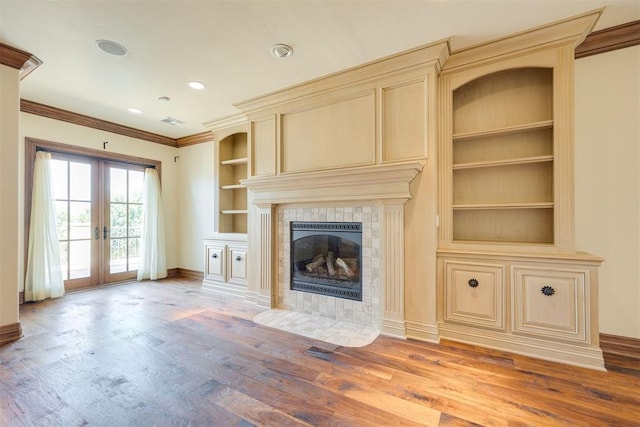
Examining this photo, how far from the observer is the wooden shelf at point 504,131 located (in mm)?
2553

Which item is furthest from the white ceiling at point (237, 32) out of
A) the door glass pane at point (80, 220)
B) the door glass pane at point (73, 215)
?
the door glass pane at point (80, 220)

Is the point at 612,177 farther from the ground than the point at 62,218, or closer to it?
farther from the ground

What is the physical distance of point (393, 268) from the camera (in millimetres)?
2910

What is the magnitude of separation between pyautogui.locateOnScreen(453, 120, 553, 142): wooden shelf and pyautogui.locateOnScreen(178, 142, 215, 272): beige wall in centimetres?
416

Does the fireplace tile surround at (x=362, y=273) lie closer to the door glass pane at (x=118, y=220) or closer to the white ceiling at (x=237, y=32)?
the white ceiling at (x=237, y=32)

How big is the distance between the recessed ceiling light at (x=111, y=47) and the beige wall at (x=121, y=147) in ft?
7.86

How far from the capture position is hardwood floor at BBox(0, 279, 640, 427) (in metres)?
1.72

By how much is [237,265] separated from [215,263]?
50cm

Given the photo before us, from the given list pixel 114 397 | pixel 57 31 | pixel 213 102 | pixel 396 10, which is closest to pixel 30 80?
pixel 57 31

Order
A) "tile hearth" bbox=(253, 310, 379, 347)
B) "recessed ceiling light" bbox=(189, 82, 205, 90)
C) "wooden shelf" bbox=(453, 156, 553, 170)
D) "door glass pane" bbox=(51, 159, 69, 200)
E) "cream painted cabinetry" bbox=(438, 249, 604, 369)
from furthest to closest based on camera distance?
"door glass pane" bbox=(51, 159, 69, 200), "recessed ceiling light" bbox=(189, 82, 205, 90), "tile hearth" bbox=(253, 310, 379, 347), "wooden shelf" bbox=(453, 156, 553, 170), "cream painted cabinetry" bbox=(438, 249, 604, 369)

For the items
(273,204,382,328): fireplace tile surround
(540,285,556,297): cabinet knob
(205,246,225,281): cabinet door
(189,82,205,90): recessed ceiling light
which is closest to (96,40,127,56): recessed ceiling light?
(189,82,205,90): recessed ceiling light

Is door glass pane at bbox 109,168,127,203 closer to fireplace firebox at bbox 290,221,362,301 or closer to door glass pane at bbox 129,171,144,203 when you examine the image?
door glass pane at bbox 129,171,144,203

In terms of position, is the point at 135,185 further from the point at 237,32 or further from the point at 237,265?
the point at 237,32

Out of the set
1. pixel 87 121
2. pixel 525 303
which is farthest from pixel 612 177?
pixel 87 121
